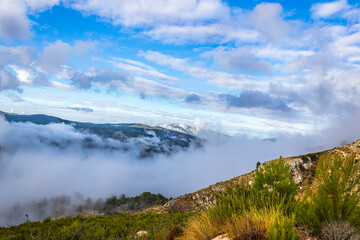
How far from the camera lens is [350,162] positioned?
254 inches

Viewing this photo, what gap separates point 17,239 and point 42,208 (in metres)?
215

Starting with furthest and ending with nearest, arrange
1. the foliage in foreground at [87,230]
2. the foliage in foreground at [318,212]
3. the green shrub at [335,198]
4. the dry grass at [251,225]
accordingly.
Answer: the foliage in foreground at [87,230], the green shrub at [335,198], the foliage in foreground at [318,212], the dry grass at [251,225]

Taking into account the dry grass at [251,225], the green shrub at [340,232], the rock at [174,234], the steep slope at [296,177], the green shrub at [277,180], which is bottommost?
the steep slope at [296,177]

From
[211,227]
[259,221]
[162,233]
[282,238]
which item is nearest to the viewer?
[282,238]

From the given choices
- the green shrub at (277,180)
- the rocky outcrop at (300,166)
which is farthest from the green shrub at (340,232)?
the rocky outcrop at (300,166)

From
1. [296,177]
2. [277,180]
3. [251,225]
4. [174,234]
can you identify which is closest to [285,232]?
[251,225]

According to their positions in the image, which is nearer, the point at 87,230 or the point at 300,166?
the point at 87,230

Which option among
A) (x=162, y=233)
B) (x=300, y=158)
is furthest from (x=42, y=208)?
(x=162, y=233)

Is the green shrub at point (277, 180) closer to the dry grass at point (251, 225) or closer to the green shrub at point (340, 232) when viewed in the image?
the dry grass at point (251, 225)

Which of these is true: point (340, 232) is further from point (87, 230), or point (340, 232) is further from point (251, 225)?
point (87, 230)

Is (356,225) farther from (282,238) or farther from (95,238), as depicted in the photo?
(95,238)

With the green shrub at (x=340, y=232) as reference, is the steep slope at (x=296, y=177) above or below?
below

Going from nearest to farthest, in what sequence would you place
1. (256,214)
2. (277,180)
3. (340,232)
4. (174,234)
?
(340,232) → (256,214) → (174,234) → (277,180)

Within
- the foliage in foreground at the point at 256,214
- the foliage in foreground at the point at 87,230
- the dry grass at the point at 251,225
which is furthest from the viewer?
the foliage in foreground at the point at 87,230
